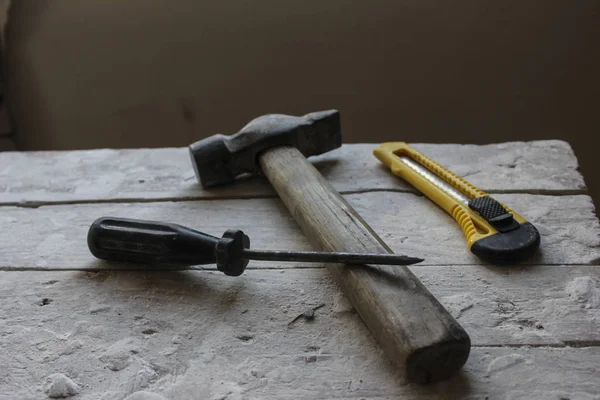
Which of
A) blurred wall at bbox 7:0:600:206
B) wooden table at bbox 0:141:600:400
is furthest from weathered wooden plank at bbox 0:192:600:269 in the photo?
blurred wall at bbox 7:0:600:206

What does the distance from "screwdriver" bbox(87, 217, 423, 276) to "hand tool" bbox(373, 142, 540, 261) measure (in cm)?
20

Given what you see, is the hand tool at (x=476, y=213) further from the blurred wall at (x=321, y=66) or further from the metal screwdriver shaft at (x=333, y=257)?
the blurred wall at (x=321, y=66)

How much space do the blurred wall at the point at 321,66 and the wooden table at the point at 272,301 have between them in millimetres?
807

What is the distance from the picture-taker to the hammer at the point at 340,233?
0.66m

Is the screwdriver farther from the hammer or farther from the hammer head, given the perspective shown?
the hammer head

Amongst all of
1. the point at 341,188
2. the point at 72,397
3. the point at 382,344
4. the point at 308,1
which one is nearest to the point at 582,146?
the point at 308,1

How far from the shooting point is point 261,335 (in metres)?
0.77

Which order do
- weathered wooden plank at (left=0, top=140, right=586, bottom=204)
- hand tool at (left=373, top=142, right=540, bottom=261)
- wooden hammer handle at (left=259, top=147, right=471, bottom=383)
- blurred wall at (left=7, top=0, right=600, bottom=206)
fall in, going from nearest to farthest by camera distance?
wooden hammer handle at (left=259, top=147, right=471, bottom=383)
hand tool at (left=373, top=142, right=540, bottom=261)
weathered wooden plank at (left=0, top=140, right=586, bottom=204)
blurred wall at (left=7, top=0, right=600, bottom=206)

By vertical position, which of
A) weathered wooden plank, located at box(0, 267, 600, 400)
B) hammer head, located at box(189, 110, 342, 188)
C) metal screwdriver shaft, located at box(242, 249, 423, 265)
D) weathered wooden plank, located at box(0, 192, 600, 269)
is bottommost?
weathered wooden plank, located at box(0, 267, 600, 400)

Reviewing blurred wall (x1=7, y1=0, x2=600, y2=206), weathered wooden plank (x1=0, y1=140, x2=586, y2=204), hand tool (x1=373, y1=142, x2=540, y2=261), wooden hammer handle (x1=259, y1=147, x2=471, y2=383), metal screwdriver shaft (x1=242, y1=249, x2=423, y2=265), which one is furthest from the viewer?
blurred wall (x1=7, y1=0, x2=600, y2=206)

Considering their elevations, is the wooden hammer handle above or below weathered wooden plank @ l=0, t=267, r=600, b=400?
above

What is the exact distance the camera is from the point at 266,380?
701mm

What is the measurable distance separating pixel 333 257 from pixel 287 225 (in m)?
0.25

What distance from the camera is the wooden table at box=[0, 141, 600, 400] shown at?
697 mm
